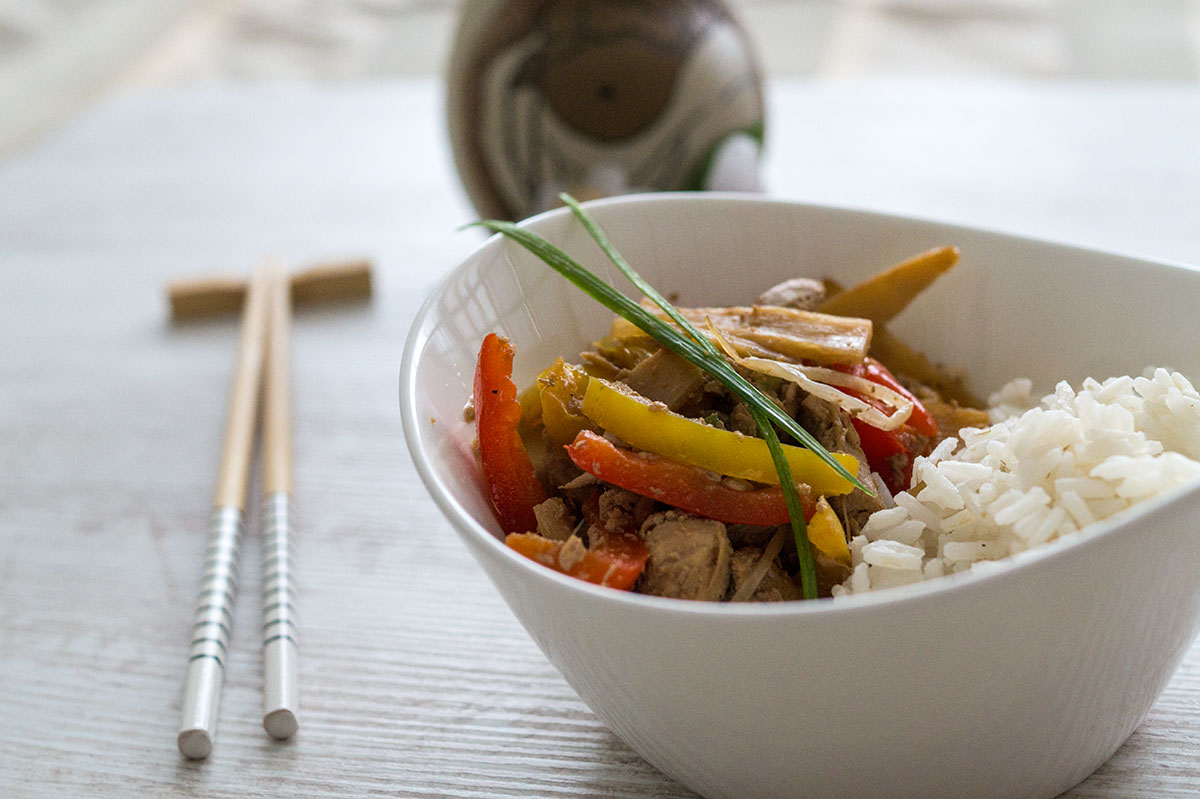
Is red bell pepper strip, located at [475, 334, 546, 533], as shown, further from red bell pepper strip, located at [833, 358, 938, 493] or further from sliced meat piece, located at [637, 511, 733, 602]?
red bell pepper strip, located at [833, 358, 938, 493]

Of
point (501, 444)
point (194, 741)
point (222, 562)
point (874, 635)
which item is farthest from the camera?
point (222, 562)

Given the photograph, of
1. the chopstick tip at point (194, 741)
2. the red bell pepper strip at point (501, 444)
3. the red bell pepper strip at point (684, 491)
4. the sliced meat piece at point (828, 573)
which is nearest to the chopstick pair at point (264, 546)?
the chopstick tip at point (194, 741)

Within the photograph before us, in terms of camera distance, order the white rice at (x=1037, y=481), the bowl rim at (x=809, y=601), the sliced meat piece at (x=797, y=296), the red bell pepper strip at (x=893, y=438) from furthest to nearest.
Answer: the sliced meat piece at (x=797, y=296), the red bell pepper strip at (x=893, y=438), the white rice at (x=1037, y=481), the bowl rim at (x=809, y=601)

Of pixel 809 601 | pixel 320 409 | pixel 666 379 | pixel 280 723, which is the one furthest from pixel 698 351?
pixel 320 409

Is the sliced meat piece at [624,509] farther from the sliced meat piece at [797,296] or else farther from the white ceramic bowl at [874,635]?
the sliced meat piece at [797,296]

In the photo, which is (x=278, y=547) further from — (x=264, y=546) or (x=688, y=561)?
(x=688, y=561)

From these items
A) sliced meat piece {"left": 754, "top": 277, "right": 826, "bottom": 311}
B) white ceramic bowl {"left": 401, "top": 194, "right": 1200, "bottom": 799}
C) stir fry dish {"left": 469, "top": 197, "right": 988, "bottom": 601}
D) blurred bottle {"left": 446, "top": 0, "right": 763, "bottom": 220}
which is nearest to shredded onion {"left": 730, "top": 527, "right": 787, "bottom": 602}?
stir fry dish {"left": 469, "top": 197, "right": 988, "bottom": 601}

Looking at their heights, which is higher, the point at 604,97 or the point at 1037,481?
the point at 604,97
